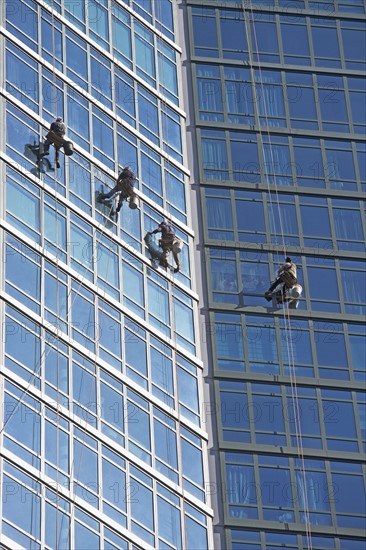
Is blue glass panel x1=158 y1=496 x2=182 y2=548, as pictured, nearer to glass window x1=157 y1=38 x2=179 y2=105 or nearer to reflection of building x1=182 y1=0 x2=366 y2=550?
reflection of building x1=182 y1=0 x2=366 y2=550

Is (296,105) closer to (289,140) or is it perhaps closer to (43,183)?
(289,140)

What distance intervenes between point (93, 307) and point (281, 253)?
774 centimetres

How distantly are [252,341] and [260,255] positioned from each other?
9.19 feet

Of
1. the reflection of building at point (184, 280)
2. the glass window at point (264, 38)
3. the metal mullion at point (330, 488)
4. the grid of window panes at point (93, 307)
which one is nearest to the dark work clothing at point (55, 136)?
the grid of window panes at point (93, 307)

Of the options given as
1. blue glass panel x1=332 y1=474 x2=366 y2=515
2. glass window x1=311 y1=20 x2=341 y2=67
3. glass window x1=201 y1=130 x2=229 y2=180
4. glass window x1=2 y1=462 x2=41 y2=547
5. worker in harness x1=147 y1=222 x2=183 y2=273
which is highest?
glass window x1=311 y1=20 x2=341 y2=67

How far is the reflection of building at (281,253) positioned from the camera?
51406mm

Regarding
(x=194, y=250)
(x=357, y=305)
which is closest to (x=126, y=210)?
(x=194, y=250)

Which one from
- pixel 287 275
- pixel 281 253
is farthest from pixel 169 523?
pixel 281 253

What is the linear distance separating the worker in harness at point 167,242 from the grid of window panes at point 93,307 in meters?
0.50

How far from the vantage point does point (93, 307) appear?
162 feet

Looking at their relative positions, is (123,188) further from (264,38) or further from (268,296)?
(264,38)

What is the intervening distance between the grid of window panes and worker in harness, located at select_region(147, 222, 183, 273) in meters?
0.50

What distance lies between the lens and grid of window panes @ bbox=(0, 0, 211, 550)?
4609cm

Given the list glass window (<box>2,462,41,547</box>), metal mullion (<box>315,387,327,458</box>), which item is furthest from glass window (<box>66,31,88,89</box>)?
glass window (<box>2,462,41,547</box>)
